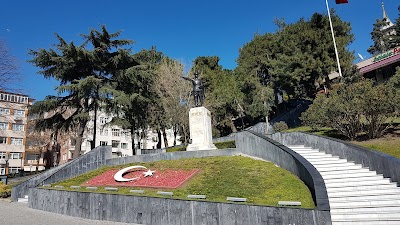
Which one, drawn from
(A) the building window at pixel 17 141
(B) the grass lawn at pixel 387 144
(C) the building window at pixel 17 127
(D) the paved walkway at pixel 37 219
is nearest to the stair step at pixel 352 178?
(B) the grass lawn at pixel 387 144

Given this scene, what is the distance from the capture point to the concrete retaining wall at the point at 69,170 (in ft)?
54.9

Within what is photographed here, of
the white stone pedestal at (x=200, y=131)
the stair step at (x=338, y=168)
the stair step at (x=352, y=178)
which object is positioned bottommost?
the stair step at (x=352, y=178)

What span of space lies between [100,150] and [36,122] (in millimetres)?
7820

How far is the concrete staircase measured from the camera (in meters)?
7.73

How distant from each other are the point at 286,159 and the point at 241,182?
8.33 ft

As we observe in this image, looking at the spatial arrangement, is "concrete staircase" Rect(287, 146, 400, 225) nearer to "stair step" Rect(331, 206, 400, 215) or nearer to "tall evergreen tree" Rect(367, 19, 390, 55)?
"stair step" Rect(331, 206, 400, 215)

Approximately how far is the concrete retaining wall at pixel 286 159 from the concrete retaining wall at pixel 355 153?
2582 millimetres

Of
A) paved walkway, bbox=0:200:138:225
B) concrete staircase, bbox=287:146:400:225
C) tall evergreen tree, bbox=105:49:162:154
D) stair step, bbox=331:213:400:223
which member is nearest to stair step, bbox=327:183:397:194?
concrete staircase, bbox=287:146:400:225

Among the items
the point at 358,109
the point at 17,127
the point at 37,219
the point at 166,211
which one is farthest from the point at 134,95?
the point at 17,127

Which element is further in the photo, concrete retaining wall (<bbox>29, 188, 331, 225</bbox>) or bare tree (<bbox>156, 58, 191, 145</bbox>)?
bare tree (<bbox>156, 58, 191, 145</bbox>)

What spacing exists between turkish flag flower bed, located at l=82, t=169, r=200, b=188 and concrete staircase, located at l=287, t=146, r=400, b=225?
20.2 feet

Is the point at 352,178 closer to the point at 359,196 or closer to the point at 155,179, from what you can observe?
the point at 359,196

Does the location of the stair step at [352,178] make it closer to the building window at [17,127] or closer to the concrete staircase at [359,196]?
the concrete staircase at [359,196]

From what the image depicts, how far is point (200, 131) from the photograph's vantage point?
18.7 meters
